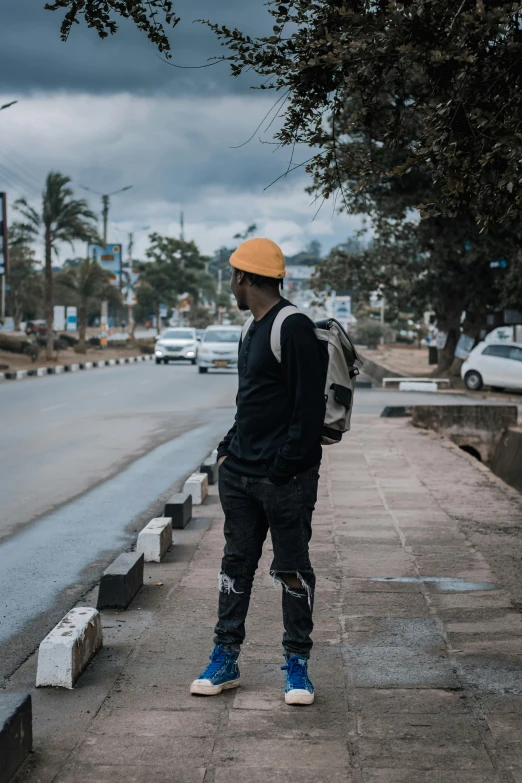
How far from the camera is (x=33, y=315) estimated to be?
109m

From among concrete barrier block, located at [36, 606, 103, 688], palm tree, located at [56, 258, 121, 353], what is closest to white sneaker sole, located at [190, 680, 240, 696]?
concrete barrier block, located at [36, 606, 103, 688]

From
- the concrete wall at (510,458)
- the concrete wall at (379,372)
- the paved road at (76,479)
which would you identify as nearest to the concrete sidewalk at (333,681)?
the paved road at (76,479)

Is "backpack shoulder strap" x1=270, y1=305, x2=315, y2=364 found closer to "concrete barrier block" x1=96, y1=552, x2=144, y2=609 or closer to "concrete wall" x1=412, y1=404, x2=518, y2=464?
"concrete barrier block" x1=96, y1=552, x2=144, y2=609

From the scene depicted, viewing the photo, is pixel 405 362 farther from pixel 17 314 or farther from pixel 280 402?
pixel 17 314

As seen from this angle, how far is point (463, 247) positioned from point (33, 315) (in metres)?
81.2

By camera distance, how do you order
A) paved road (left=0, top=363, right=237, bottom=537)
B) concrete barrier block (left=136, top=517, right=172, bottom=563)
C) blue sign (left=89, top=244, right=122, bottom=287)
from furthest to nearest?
blue sign (left=89, top=244, right=122, bottom=287), paved road (left=0, top=363, right=237, bottom=537), concrete barrier block (left=136, top=517, right=172, bottom=563)

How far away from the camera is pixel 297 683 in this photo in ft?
13.1

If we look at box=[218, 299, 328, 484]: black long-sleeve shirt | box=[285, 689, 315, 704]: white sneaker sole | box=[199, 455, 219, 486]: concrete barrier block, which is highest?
box=[218, 299, 328, 484]: black long-sleeve shirt

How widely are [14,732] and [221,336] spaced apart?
3495cm

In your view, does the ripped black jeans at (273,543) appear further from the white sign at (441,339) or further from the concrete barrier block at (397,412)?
the white sign at (441,339)

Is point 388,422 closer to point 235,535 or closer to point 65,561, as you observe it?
point 65,561

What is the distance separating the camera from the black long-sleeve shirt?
3896 millimetres

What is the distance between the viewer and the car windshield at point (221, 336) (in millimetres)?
37719

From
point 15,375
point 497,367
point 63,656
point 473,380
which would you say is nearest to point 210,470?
point 63,656
